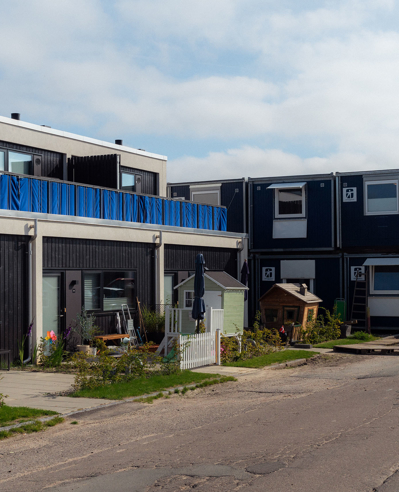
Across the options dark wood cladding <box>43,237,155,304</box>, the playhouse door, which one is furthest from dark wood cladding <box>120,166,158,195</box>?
the playhouse door

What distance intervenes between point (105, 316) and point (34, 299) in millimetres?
2953

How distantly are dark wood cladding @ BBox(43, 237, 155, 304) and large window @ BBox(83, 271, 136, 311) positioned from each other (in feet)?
0.70

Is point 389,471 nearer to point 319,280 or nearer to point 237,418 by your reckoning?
point 237,418

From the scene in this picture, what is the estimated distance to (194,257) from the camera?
22766 mm

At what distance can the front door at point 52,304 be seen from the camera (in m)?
16.8

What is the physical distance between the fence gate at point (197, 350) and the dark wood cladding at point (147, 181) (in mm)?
10041

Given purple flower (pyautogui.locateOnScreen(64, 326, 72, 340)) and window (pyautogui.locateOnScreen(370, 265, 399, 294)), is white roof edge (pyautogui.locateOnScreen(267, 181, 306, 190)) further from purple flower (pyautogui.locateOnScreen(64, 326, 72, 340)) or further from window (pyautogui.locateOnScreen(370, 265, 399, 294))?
purple flower (pyautogui.locateOnScreen(64, 326, 72, 340))

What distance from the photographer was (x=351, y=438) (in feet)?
26.9

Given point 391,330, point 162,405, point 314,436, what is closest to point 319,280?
point 391,330

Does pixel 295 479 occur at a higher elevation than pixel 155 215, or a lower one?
lower

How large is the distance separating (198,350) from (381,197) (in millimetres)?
13842

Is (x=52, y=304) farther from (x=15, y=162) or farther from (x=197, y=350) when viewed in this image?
(x=15, y=162)

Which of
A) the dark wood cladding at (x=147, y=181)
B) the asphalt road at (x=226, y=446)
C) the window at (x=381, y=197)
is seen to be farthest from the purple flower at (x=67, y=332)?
the window at (x=381, y=197)

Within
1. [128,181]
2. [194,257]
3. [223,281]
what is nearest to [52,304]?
[223,281]
